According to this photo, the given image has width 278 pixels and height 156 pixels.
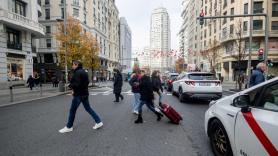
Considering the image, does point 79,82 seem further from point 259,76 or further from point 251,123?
point 259,76

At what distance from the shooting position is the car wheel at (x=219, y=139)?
2922 mm

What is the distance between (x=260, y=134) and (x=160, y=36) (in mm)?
80274

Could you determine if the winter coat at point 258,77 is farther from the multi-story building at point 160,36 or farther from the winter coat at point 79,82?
the multi-story building at point 160,36

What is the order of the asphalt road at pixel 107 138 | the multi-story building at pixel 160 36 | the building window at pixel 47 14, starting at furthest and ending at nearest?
the multi-story building at pixel 160 36, the building window at pixel 47 14, the asphalt road at pixel 107 138

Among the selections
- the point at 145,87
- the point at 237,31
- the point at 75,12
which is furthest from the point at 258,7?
the point at 145,87

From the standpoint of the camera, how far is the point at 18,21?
20.7 m

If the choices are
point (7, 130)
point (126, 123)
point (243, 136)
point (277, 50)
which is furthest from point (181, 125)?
point (277, 50)

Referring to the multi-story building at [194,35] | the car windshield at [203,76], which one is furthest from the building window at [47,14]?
the car windshield at [203,76]

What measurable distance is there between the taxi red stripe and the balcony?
23224mm

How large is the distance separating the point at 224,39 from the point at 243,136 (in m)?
39.3

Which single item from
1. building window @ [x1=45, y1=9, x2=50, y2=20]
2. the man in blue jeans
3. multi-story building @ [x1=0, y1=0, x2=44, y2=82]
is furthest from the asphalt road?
building window @ [x1=45, y1=9, x2=50, y2=20]

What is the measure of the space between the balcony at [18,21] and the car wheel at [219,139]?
74.2ft

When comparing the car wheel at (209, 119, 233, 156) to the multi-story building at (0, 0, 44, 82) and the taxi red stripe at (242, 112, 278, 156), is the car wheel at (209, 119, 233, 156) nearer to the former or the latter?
the taxi red stripe at (242, 112, 278, 156)

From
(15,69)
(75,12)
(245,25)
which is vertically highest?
(75,12)
